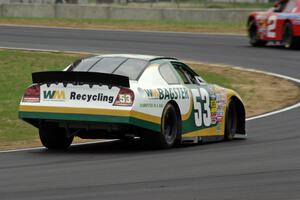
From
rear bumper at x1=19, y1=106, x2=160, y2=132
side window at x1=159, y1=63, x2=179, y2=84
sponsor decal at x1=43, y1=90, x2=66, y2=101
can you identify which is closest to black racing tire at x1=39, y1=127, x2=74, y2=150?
rear bumper at x1=19, y1=106, x2=160, y2=132

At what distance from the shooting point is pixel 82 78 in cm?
1350

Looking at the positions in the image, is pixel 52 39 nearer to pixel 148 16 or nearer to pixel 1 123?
pixel 148 16

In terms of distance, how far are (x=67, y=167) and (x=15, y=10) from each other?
3748 cm

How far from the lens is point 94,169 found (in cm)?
1152

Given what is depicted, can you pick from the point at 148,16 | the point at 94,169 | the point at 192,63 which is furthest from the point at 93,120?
the point at 148,16

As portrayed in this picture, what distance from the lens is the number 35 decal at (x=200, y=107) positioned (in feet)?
48.5

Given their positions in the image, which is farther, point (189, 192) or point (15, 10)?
point (15, 10)

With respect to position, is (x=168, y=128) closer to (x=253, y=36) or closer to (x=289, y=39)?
(x=289, y=39)

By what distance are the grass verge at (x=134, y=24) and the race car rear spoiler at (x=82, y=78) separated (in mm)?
26384

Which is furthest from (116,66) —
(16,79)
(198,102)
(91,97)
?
(16,79)

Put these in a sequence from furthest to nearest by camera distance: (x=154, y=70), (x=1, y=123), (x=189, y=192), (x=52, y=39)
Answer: (x=52, y=39) < (x=1, y=123) < (x=154, y=70) < (x=189, y=192)

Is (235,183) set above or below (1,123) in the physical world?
above

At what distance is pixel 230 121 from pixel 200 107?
1.13 m

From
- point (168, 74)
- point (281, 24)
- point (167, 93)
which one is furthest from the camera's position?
point (281, 24)
